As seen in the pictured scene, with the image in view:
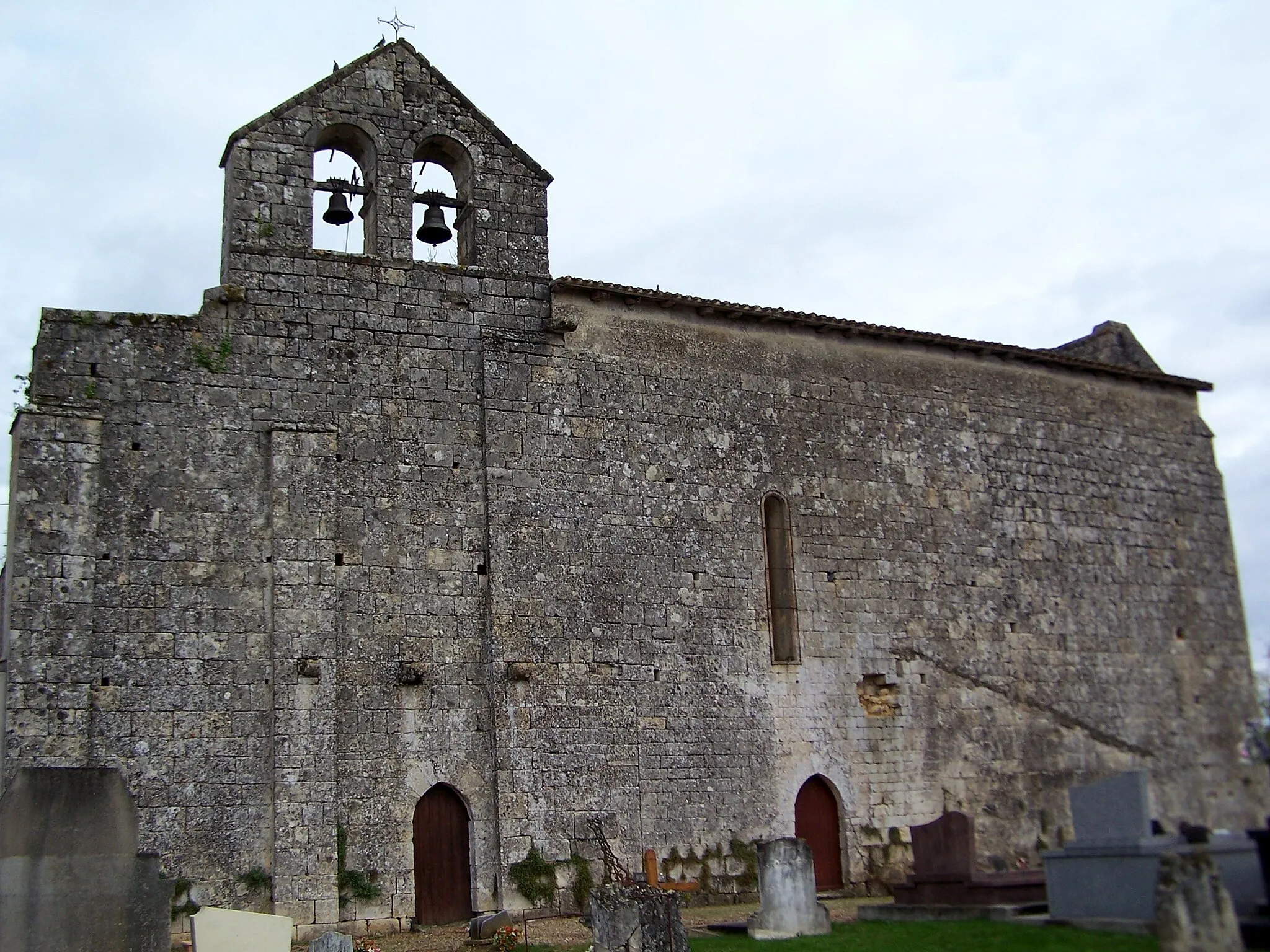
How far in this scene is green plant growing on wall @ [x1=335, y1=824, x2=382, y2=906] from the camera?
11781 mm

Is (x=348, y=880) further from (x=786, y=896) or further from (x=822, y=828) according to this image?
(x=822, y=828)

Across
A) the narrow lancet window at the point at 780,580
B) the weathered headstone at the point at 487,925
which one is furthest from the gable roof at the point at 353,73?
the weathered headstone at the point at 487,925

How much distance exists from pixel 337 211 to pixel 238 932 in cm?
722

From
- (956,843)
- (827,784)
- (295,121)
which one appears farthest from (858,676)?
(295,121)

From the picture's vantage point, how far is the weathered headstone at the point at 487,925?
11.3m

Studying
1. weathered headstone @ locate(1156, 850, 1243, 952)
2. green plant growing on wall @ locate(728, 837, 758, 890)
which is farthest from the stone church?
weathered headstone @ locate(1156, 850, 1243, 952)

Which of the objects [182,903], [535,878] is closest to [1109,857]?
[535,878]

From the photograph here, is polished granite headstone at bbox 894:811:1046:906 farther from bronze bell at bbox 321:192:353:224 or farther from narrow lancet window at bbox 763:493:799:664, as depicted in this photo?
bronze bell at bbox 321:192:353:224

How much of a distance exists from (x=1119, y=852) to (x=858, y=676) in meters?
6.03

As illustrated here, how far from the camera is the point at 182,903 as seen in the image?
11.1 metres

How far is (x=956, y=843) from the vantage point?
1150cm

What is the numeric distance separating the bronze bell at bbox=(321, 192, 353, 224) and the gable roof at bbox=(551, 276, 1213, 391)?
227 centimetres

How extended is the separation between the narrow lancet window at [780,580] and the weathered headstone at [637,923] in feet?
17.3

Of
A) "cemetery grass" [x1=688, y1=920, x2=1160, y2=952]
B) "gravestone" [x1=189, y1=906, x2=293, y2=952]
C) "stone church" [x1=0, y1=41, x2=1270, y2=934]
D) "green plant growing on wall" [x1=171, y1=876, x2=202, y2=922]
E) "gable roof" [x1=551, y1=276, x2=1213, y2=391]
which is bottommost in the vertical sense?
"cemetery grass" [x1=688, y1=920, x2=1160, y2=952]
